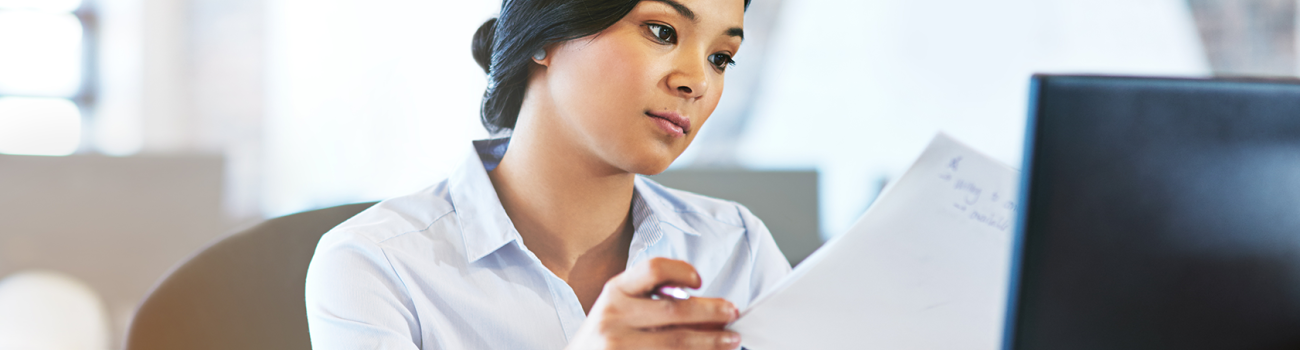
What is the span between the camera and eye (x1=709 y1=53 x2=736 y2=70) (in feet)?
2.40

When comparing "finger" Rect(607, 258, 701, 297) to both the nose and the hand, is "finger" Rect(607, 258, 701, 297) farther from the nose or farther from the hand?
the nose

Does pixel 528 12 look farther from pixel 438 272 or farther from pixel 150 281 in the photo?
pixel 150 281

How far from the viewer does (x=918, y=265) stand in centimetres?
46

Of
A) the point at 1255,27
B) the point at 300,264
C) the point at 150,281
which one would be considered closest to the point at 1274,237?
the point at 300,264

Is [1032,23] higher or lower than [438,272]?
higher

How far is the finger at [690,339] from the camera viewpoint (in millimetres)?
439

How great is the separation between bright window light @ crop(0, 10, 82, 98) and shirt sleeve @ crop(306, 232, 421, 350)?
248 cm

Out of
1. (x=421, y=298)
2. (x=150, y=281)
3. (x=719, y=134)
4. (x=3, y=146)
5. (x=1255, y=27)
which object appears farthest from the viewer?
(x=3, y=146)

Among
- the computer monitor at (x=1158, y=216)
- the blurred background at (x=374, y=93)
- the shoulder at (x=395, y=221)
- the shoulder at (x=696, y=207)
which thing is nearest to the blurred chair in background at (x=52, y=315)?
the blurred background at (x=374, y=93)

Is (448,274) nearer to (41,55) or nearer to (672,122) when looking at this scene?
(672,122)

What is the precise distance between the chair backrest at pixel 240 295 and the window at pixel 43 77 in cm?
227

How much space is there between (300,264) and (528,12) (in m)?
0.35

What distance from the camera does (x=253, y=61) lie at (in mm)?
2338

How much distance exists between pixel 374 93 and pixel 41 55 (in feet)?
4.71
